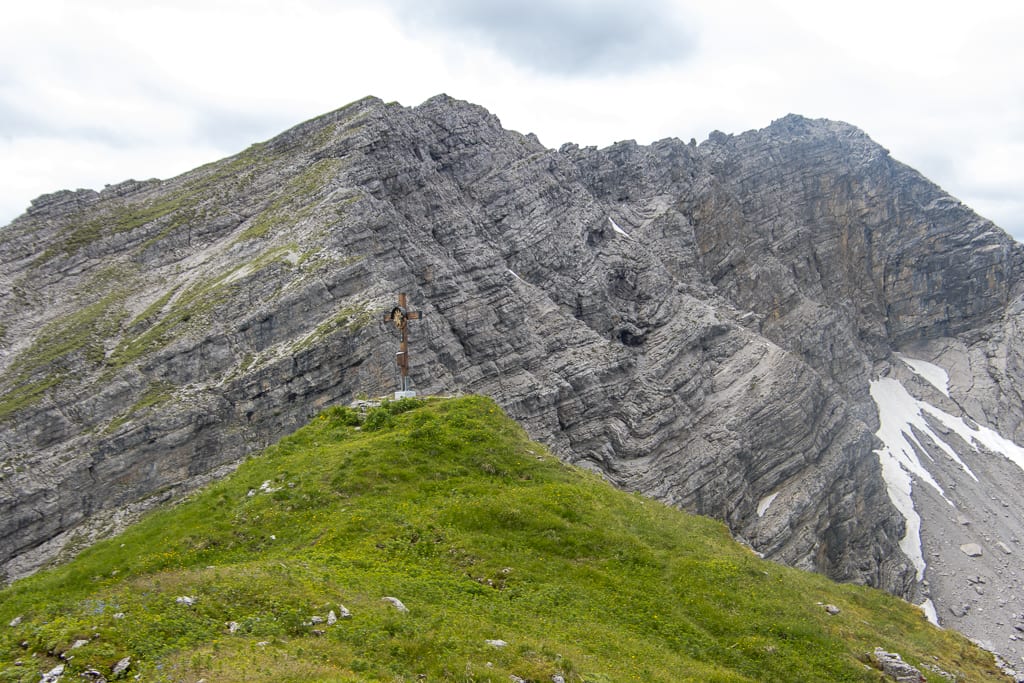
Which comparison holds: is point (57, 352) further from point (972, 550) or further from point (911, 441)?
point (911, 441)

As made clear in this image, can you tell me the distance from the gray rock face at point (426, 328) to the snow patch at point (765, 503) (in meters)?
1.11

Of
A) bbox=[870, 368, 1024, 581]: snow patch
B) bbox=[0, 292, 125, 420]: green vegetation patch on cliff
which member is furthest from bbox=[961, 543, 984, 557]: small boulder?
bbox=[0, 292, 125, 420]: green vegetation patch on cliff

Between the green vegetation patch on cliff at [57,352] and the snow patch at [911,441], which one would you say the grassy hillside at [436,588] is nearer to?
the green vegetation patch on cliff at [57,352]

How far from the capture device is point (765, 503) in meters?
61.9

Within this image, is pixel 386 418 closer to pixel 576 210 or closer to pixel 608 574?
pixel 608 574

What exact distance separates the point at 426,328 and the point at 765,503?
36.1 m

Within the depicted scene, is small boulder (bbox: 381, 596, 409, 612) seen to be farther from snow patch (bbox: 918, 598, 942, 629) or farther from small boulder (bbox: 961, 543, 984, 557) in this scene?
small boulder (bbox: 961, 543, 984, 557)

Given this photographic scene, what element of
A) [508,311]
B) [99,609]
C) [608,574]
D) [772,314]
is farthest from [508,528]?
[772,314]

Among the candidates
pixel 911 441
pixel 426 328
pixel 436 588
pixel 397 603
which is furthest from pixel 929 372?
pixel 397 603

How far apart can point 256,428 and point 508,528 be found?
3097 centimetres

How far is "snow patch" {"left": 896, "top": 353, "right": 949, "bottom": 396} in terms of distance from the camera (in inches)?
4424

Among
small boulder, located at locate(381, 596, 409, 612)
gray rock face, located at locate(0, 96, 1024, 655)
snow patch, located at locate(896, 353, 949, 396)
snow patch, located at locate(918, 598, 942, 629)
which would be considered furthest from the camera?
snow patch, located at locate(896, 353, 949, 396)

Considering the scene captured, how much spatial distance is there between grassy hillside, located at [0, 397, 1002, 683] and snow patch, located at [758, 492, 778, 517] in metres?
36.0

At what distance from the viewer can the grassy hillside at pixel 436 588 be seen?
40.7 feet
